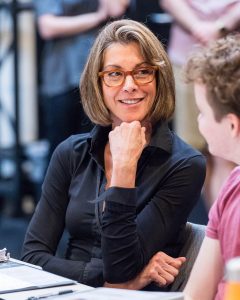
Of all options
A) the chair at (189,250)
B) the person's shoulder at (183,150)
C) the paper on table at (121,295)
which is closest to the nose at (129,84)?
the person's shoulder at (183,150)

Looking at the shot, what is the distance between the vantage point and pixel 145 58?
2.46 m

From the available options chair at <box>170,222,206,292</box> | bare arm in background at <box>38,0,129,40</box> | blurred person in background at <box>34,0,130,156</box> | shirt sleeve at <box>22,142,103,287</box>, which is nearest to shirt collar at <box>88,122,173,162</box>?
shirt sleeve at <box>22,142,103,287</box>

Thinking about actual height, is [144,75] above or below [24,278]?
above

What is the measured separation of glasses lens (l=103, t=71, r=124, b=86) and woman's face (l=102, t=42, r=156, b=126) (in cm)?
1

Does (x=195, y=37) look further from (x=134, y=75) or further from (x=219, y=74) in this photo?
(x=219, y=74)

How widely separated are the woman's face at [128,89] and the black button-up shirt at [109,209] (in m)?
0.09

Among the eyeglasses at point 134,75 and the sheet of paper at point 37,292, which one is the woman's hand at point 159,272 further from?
the eyeglasses at point 134,75

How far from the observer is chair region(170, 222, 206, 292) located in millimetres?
2348

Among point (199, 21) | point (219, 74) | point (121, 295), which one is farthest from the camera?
point (199, 21)

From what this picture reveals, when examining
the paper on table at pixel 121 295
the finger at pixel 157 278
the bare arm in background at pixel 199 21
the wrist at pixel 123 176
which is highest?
the bare arm in background at pixel 199 21

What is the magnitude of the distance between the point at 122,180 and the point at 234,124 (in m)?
0.60

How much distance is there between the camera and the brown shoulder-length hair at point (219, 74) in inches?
68.7

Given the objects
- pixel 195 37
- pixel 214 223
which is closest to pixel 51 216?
pixel 214 223

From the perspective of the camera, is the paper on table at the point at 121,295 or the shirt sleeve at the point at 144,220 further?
the shirt sleeve at the point at 144,220
